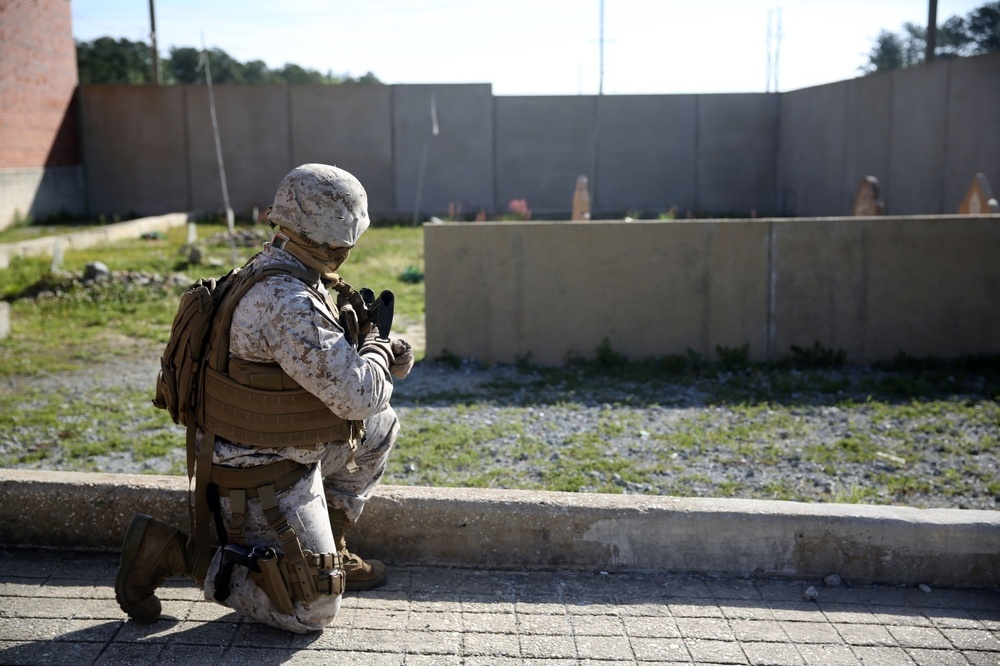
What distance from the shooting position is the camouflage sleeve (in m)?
2.78

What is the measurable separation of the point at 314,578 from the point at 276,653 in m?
0.27

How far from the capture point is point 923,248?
22.6 ft

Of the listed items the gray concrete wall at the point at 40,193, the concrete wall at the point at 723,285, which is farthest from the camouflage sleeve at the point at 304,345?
the gray concrete wall at the point at 40,193

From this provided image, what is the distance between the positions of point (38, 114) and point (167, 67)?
30.7m

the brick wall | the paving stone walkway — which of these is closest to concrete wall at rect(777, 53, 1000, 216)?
the paving stone walkway

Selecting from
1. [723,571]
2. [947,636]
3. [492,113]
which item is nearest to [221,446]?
[723,571]

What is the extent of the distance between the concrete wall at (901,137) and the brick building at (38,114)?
16.6 m

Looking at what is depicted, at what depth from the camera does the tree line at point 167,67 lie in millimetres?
41656

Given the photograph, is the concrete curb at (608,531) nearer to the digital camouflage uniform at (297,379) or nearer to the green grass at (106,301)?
the digital camouflage uniform at (297,379)

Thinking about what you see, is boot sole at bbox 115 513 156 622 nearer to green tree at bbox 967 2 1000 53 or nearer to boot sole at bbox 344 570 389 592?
boot sole at bbox 344 570 389 592

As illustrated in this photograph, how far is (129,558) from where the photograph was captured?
3.02 m

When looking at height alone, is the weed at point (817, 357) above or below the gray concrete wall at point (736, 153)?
below

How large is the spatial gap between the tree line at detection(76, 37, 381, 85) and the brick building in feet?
58.9

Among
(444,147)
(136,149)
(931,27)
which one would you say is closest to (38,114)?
(136,149)
